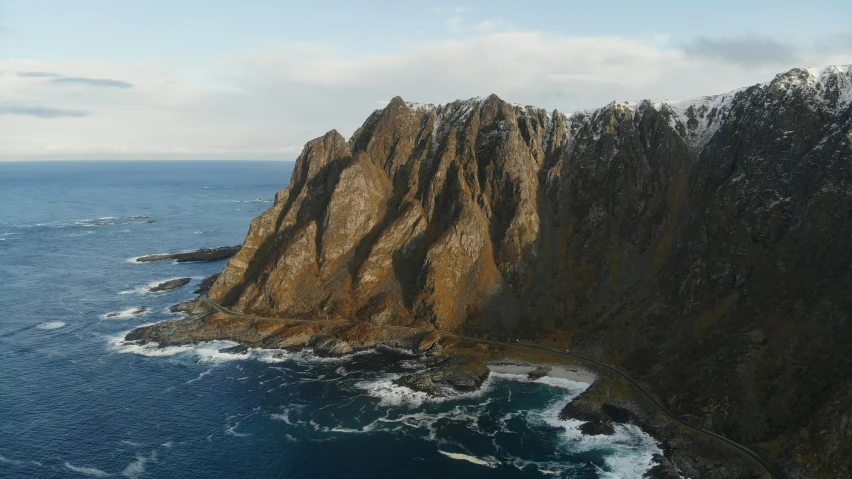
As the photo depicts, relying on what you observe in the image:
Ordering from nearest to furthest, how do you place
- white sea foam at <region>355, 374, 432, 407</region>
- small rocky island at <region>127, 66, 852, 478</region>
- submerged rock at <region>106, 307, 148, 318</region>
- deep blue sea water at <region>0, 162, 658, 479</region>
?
deep blue sea water at <region>0, 162, 658, 479</region> < small rocky island at <region>127, 66, 852, 478</region> < white sea foam at <region>355, 374, 432, 407</region> < submerged rock at <region>106, 307, 148, 318</region>

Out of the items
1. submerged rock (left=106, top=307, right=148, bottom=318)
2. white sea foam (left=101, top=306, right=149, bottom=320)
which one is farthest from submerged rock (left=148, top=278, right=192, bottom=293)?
submerged rock (left=106, top=307, right=148, bottom=318)

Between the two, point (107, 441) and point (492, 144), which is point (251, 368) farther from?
point (492, 144)

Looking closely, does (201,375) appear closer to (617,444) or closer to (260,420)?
(260,420)

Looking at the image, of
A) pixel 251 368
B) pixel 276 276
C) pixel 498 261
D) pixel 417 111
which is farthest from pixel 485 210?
pixel 251 368

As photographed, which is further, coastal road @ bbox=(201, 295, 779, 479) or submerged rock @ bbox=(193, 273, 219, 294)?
submerged rock @ bbox=(193, 273, 219, 294)

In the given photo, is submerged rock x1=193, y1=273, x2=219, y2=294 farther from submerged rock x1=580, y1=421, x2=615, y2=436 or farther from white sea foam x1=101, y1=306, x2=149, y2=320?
submerged rock x1=580, y1=421, x2=615, y2=436

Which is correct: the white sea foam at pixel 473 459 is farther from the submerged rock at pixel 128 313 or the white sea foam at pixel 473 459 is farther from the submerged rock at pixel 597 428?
the submerged rock at pixel 128 313

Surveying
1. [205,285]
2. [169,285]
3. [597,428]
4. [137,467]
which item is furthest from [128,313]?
[597,428]
